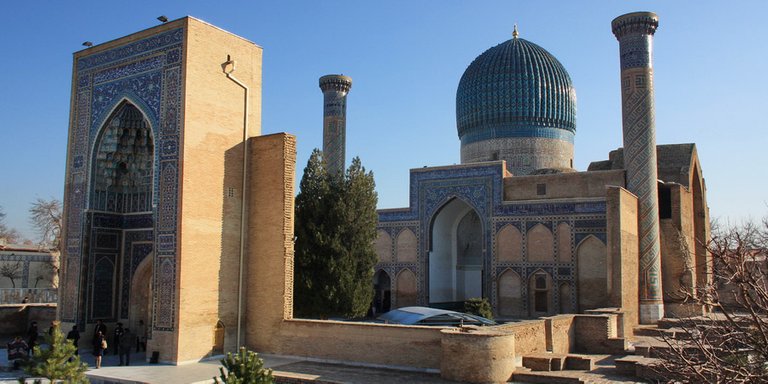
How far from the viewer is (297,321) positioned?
33.6 ft

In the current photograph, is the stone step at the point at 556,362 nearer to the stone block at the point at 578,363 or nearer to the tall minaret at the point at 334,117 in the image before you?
the stone block at the point at 578,363

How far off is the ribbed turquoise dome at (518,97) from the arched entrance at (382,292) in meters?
6.18

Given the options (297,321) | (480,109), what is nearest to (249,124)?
(297,321)

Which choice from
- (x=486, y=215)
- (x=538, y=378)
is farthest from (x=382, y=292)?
(x=538, y=378)

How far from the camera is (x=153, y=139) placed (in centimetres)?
1073

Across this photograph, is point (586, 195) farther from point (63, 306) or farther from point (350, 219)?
point (63, 306)

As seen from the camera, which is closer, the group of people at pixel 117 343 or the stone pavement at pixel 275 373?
the stone pavement at pixel 275 373

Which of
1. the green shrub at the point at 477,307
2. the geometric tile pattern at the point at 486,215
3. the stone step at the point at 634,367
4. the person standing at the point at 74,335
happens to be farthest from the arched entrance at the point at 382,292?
the stone step at the point at 634,367

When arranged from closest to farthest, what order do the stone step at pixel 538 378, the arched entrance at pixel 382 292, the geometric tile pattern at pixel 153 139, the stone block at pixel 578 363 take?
the stone step at pixel 538 378, the stone block at pixel 578 363, the geometric tile pattern at pixel 153 139, the arched entrance at pixel 382 292

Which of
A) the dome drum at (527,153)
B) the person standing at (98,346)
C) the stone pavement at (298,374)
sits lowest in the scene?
the stone pavement at (298,374)

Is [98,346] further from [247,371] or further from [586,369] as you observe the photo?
[586,369]

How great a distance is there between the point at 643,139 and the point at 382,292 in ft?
30.1

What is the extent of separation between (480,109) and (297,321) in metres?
15.1

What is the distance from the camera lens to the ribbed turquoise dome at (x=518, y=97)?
2314cm
